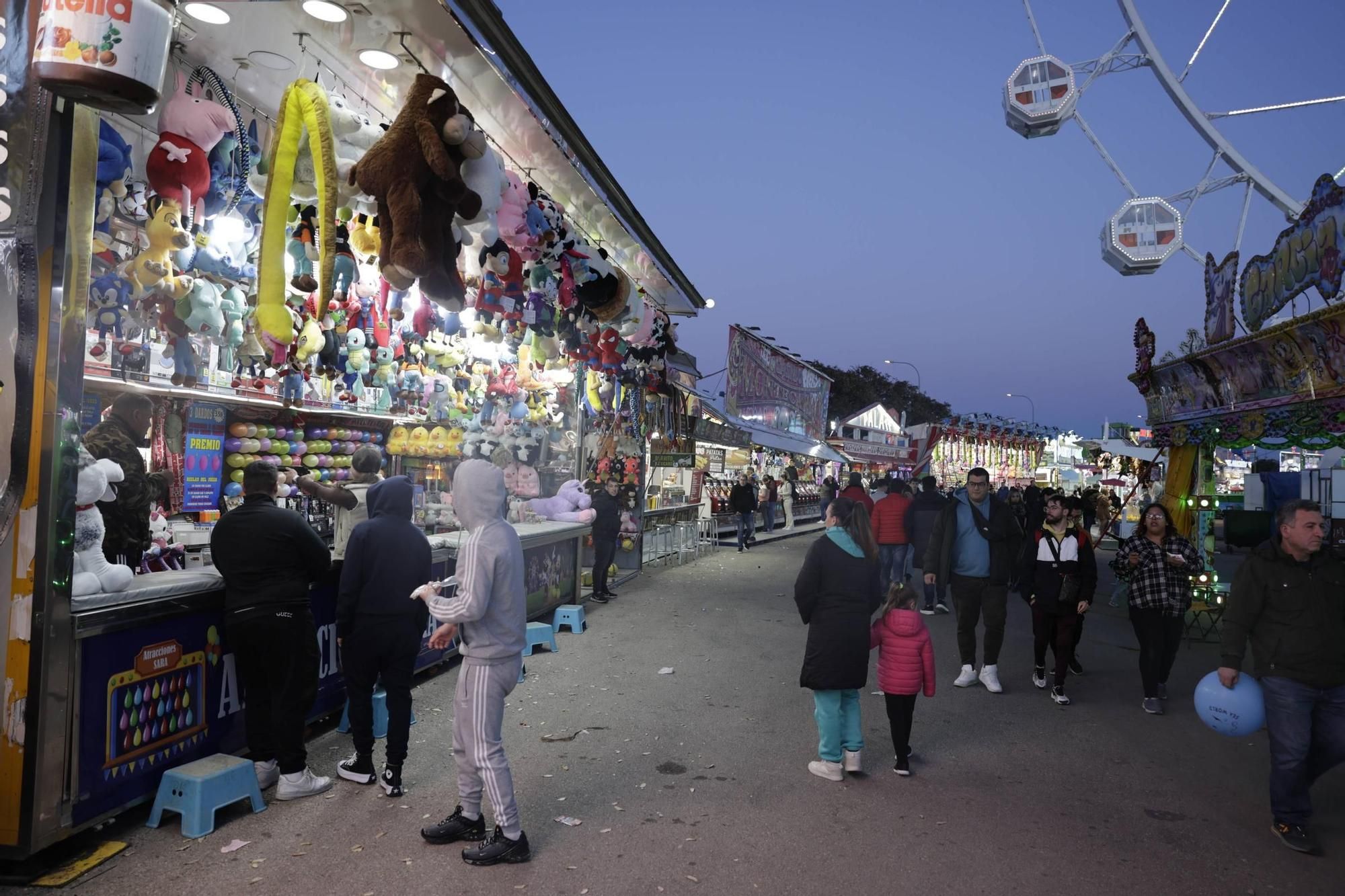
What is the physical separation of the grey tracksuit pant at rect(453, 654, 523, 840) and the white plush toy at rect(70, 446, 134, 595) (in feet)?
5.60

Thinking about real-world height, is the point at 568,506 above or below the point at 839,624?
above

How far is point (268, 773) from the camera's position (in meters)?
4.72

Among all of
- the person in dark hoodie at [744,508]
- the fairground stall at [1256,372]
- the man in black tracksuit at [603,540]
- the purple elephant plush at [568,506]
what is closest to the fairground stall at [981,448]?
the person in dark hoodie at [744,508]

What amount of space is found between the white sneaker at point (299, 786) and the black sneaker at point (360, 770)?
0.19 m

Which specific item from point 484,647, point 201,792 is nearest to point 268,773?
point 201,792

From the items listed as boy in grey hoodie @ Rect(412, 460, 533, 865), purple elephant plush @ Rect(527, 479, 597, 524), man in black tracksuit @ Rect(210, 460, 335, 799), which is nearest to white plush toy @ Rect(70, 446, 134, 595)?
man in black tracksuit @ Rect(210, 460, 335, 799)

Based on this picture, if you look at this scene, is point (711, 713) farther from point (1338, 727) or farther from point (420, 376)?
point (420, 376)

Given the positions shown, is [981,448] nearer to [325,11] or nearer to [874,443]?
[874,443]

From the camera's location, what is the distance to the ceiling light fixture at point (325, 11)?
4.55 m

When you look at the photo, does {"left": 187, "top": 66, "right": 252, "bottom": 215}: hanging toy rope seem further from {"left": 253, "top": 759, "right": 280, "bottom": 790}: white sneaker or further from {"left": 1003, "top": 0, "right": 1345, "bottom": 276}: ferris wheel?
{"left": 1003, "top": 0, "right": 1345, "bottom": 276}: ferris wheel

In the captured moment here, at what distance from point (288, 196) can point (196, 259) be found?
4.20ft

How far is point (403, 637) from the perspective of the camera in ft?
15.6

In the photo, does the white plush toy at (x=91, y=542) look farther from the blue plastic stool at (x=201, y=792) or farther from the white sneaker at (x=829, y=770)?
the white sneaker at (x=829, y=770)

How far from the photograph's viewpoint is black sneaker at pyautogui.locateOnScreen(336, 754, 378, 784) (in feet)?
16.0
